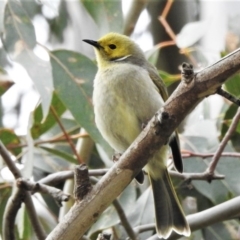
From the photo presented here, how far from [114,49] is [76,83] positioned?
197 mm

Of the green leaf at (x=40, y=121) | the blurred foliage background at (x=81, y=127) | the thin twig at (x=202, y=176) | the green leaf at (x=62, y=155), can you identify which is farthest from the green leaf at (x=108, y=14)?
the thin twig at (x=202, y=176)

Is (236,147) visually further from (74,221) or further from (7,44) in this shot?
(74,221)

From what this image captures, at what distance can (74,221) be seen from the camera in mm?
1082

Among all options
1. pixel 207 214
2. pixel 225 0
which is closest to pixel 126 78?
pixel 207 214

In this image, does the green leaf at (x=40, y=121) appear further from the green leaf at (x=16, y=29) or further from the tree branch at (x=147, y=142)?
the tree branch at (x=147, y=142)

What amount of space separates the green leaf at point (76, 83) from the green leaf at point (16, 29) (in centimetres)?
16

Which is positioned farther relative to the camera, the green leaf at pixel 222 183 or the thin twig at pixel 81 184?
the green leaf at pixel 222 183

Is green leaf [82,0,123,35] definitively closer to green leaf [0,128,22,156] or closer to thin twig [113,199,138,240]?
green leaf [0,128,22,156]

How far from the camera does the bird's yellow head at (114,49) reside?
1843mm

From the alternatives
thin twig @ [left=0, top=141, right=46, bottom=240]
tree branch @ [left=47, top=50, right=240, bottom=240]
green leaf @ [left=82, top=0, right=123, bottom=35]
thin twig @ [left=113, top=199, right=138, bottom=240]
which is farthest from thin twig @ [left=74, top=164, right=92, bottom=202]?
green leaf @ [left=82, top=0, right=123, bottom=35]

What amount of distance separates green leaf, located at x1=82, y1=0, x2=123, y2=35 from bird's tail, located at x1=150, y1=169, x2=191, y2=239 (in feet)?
1.58

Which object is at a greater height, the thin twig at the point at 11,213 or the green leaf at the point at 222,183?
the thin twig at the point at 11,213

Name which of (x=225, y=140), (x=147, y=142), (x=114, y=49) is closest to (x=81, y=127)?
(x=114, y=49)

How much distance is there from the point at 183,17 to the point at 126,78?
3.82ft
